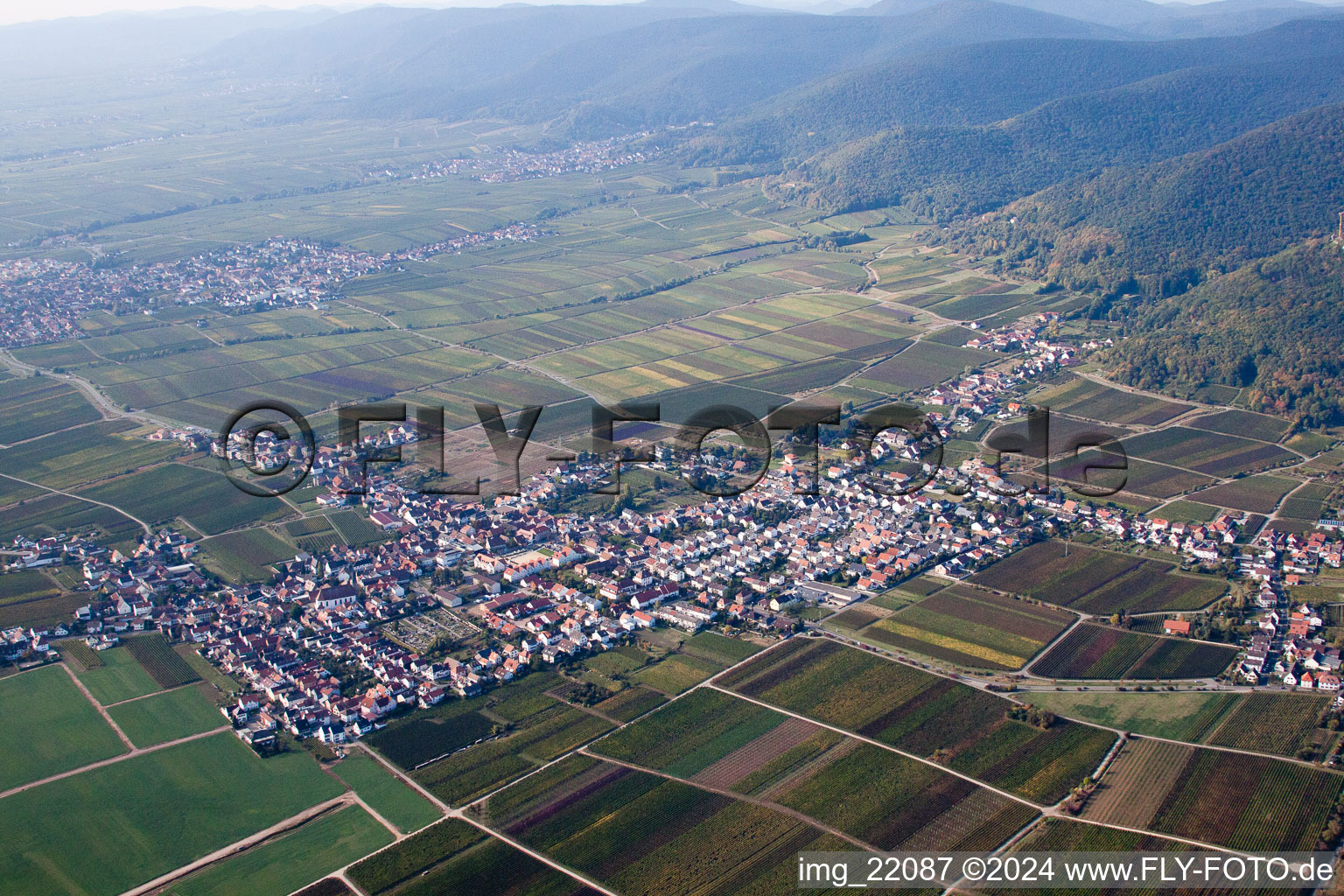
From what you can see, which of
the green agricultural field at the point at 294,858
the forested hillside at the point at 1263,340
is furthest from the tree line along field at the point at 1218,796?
the forested hillside at the point at 1263,340

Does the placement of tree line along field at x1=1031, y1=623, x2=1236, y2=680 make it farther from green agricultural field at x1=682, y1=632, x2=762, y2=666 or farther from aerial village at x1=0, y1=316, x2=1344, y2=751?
green agricultural field at x1=682, y1=632, x2=762, y2=666

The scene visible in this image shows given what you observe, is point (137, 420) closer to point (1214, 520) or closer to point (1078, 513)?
point (1078, 513)

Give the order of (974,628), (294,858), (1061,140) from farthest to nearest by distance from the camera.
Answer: (1061,140) < (974,628) < (294,858)

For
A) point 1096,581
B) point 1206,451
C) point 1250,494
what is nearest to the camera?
point 1096,581

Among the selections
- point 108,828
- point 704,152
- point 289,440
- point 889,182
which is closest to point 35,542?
point 289,440

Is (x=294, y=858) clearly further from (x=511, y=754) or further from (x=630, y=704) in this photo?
(x=630, y=704)

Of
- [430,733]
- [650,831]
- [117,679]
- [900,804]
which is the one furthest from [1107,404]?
[117,679]

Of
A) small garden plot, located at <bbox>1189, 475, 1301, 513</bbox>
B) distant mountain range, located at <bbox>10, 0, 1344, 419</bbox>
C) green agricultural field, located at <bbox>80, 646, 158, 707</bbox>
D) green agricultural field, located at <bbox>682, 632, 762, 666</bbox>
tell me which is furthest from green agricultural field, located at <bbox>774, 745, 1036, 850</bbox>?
distant mountain range, located at <bbox>10, 0, 1344, 419</bbox>
